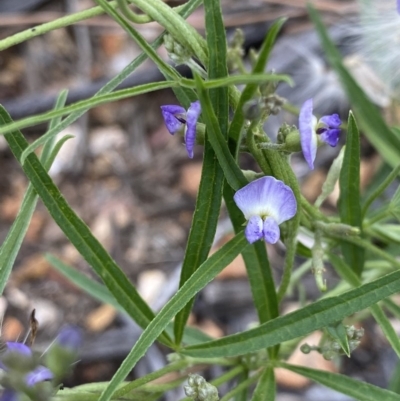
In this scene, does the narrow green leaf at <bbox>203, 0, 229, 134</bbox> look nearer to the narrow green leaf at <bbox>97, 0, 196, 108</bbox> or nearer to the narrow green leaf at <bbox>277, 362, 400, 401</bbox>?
the narrow green leaf at <bbox>97, 0, 196, 108</bbox>

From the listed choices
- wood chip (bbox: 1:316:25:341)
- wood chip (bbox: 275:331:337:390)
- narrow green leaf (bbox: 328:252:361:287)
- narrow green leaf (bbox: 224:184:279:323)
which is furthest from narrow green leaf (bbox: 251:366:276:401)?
wood chip (bbox: 1:316:25:341)

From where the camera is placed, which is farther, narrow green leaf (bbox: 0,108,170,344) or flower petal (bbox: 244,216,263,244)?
narrow green leaf (bbox: 0,108,170,344)

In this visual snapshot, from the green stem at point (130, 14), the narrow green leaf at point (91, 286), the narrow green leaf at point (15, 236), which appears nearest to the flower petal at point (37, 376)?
the narrow green leaf at point (15, 236)

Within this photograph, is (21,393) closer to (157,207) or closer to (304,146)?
(304,146)

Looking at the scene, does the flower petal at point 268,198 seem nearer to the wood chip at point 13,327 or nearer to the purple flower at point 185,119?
the purple flower at point 185,119

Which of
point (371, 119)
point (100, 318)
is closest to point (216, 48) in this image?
point (371, 119)

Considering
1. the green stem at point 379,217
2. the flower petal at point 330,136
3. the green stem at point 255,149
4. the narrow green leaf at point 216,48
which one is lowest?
the flower petal at point 330,136

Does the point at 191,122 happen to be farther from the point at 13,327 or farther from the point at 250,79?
the point at 13,327
